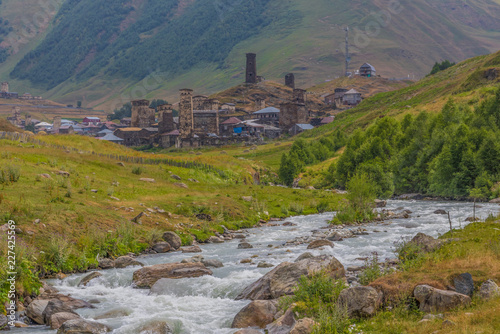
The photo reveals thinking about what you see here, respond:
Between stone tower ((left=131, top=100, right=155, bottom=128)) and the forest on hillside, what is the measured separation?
98506 mm

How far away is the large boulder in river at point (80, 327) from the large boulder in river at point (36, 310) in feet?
7.37

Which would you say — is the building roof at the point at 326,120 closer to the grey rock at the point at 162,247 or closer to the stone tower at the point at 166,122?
the stone tower at the point at 166,122

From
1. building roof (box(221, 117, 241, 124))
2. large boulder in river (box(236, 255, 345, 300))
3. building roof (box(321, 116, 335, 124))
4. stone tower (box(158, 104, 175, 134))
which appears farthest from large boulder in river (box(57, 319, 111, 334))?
building roof (box(321, 116, 335, 124))

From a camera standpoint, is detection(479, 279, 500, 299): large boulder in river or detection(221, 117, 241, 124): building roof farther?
detection(221, 117, 241, 124): building roof

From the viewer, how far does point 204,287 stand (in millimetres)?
20953

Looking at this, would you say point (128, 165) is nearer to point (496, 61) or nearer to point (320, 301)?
point (320, 301)

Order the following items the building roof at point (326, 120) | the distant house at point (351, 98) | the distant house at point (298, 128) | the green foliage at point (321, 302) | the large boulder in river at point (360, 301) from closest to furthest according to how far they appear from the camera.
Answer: the green foliage at point (321, 302) → the large boulder in river at point (360, 301) → the distant house at point (298, 128) → the building roof at point (326, 120) → the distant house at point (351, 98)

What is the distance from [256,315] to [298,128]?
13894 cm

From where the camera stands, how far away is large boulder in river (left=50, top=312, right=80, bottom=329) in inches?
673

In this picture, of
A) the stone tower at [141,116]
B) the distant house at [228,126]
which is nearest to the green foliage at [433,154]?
the distant house at [228,126]

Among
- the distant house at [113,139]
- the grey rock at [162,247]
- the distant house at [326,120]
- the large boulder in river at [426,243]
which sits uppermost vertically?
the distant house at [326,120]

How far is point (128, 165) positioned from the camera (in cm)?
5397

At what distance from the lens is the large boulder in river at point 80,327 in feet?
52.1

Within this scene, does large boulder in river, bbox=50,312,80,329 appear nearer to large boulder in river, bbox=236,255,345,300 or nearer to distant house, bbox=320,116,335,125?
large boulder in river, bbox=236,255,345,300
